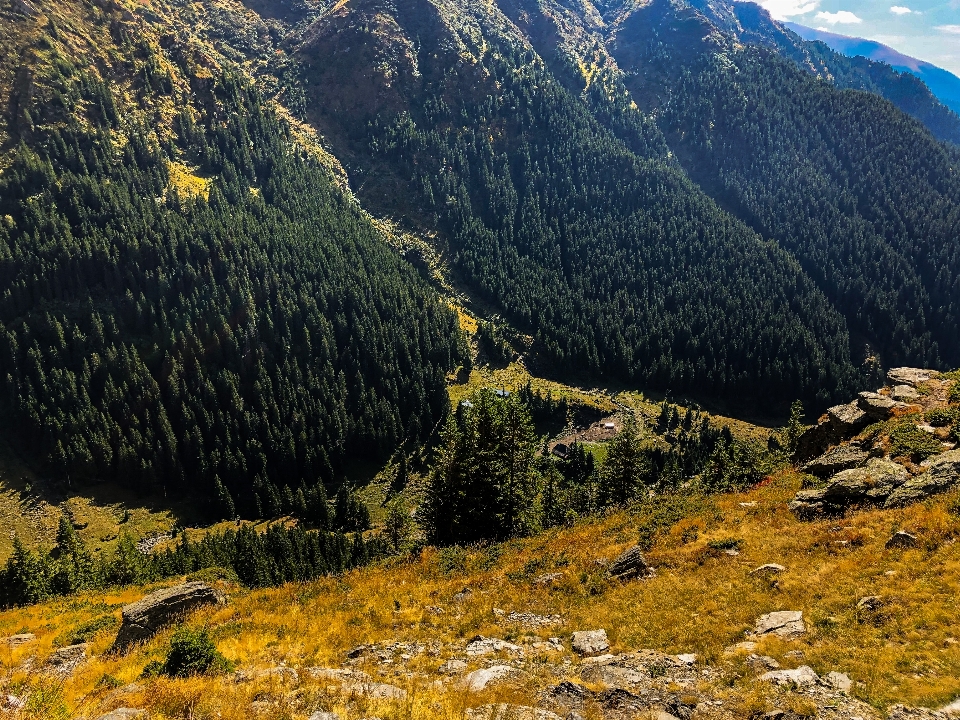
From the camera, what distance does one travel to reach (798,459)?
151 feet

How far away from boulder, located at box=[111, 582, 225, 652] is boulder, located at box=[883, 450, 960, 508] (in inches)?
1461

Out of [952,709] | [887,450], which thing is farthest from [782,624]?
[887,450]

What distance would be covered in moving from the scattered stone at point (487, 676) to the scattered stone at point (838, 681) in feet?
29.9

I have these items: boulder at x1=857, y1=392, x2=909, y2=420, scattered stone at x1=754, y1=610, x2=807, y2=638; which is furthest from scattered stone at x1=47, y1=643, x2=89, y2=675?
boulder at x1=857, y1=392, x2=909, y2=420

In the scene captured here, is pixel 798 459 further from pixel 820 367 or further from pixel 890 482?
pixel 820 367

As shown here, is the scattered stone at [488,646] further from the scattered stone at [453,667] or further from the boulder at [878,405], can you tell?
the boulder at [878,405]

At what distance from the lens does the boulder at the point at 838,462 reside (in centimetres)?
3138

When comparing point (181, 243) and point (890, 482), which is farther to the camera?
point (181, 243)

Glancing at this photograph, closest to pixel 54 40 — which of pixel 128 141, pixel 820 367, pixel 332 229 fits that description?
pixel 128 141

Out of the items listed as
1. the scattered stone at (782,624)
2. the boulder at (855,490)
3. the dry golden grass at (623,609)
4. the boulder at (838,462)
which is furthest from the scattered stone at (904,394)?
the scattered stone at (782,624)

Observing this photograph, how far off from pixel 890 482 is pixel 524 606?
20017 mm

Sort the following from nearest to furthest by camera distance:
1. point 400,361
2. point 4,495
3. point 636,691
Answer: point 636,691
point 4,495
point 400,361

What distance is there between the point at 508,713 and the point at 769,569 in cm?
→ 1387

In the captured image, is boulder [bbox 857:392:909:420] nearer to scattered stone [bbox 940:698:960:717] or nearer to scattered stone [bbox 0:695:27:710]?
scattered stone [bbox 940:698:960:717]
